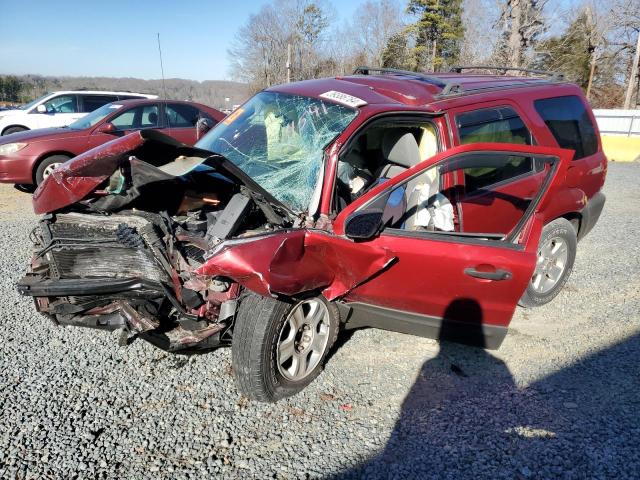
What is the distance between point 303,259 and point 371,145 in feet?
6.01

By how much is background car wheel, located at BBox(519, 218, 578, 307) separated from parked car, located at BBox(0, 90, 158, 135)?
10.4 m

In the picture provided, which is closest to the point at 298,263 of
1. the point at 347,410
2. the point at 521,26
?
the point at 347,410

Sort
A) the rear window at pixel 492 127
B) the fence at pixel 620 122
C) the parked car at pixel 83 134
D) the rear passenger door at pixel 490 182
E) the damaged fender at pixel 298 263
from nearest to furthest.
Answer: the damaged fender at pixel 298 263, the rear passenger door at pixel 490 182, the rear window at pixel 492 127, the parked car at pixel 83 134, the fence at pixel 620 122

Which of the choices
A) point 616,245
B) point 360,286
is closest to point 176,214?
point 360,286

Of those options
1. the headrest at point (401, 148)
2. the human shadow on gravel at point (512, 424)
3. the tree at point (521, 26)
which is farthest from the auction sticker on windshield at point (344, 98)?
the tree at point (521, 26)

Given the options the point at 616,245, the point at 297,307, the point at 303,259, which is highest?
the point at 303,259

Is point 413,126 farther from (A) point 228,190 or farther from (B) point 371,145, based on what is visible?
(A) point 228,190

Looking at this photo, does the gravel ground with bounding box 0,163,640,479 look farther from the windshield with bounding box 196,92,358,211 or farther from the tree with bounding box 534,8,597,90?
the tree with bounding box 534,8,597,90

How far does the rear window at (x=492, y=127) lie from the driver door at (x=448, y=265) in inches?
27.9

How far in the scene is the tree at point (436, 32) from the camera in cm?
3759

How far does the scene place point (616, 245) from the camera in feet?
19.1

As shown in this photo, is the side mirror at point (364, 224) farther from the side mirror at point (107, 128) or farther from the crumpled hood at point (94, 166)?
the side mirror at point (107, 128)

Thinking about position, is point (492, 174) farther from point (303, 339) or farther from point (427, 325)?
point (303, 339)

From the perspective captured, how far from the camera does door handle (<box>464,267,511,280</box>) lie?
104 inches
